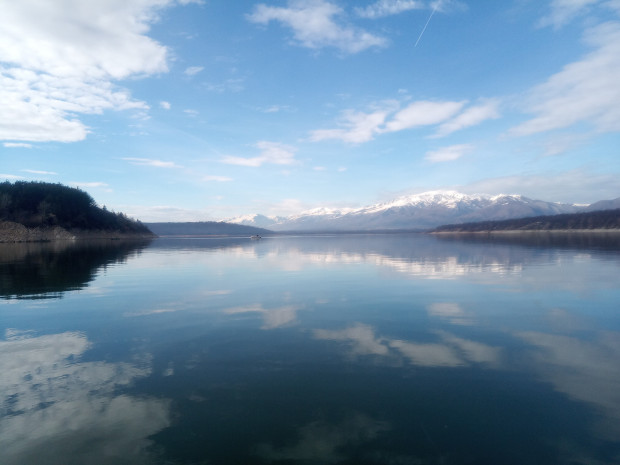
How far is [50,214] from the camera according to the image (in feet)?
401

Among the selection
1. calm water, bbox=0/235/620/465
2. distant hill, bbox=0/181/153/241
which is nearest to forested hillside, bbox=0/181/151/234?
distant hill, bbox=0/181/153/241

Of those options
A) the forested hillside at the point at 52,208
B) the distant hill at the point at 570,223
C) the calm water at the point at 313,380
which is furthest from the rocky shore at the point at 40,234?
the distant hill at the point at 570,223

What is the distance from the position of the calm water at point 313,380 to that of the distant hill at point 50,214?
12158 cm

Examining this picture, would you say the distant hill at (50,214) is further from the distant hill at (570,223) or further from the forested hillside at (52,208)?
the distant hill at (570,223)

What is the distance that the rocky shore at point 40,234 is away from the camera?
108 metres

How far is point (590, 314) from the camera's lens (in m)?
15.4

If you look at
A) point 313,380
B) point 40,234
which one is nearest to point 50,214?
point 40,234

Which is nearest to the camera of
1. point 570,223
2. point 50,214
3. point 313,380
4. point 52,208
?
point 313,380

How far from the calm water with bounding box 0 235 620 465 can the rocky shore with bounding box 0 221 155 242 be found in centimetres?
11650

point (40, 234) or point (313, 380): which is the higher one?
point (40, 234)

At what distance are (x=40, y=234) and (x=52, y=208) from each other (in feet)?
41.1

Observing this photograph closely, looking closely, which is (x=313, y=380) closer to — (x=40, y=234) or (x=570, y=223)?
(x=40, y=234)

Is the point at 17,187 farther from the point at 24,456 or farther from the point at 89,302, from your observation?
the point at 24,456

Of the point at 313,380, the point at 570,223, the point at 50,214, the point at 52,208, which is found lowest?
the point at 313,380
